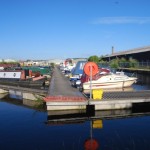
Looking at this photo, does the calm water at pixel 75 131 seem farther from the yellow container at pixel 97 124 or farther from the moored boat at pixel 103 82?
the moored boat at pixel 103 82

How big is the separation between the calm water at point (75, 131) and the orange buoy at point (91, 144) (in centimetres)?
12

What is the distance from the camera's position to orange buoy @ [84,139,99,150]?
50.2ft

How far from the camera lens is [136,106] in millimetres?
24906

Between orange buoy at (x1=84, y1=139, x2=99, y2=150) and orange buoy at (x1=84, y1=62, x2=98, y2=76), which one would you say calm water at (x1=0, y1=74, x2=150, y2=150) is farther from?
orange buoy at (x1=84, y1=62, x2=98, y2=76)

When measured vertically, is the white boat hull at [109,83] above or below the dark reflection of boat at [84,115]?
above

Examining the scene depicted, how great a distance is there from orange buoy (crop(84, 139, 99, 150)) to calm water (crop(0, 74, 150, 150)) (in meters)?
0.12

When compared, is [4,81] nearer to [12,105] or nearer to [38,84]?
[38,84]

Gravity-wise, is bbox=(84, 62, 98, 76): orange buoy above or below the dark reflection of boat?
above

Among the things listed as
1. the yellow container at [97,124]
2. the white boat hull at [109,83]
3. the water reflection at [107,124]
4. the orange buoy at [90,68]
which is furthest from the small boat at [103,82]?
the yellow container at [97,124]

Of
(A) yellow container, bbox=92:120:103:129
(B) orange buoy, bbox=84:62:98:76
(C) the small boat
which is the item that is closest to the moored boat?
(C) the small boat

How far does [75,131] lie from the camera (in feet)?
61.7

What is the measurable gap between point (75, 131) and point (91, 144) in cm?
296

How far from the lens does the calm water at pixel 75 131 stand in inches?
621

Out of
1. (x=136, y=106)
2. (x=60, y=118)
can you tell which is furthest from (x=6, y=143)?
(x=136, y=106)
